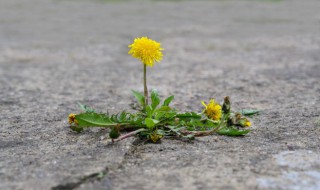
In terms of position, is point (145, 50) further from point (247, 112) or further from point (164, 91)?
point (164, 91)

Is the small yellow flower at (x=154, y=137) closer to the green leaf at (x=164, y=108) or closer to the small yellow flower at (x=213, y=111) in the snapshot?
the green leaf at (x=164, y=108)

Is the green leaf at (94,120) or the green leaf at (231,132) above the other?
the green leaf at (94,120)

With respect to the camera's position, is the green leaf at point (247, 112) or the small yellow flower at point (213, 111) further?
the green leaf at point (247, 112)

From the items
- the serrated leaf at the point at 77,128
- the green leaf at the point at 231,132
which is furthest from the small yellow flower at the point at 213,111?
the serrated leaf at the point at 77,128

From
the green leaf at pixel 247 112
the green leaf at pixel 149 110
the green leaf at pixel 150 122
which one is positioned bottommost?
the green leaf at pixel 247 112

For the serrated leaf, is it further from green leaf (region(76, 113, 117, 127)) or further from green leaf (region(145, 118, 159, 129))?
green leaf (region(145, 118, 159, 129))

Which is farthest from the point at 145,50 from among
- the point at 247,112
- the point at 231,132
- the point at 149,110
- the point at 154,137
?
the point at 247,112
